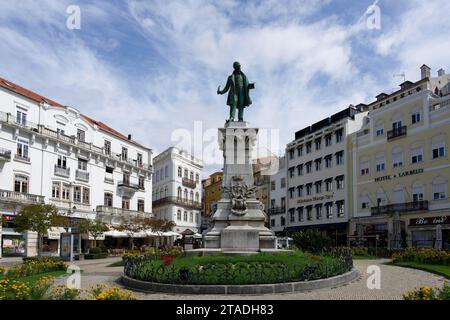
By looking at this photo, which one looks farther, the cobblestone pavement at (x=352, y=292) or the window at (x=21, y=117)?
the window at (x=21, y=117)

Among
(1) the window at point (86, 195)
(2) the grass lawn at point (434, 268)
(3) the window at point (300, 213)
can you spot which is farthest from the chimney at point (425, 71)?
(1) the window at point (86, 195)

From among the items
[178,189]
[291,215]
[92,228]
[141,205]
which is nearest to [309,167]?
[291,215]

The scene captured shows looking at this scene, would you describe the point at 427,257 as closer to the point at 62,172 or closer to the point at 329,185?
the point at 329,185

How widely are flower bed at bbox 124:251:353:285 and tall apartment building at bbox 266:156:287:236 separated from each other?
1939 inches

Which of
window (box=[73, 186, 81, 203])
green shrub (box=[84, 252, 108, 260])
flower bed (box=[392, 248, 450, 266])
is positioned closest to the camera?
flower bed (box=[392, 248, 450, 266])

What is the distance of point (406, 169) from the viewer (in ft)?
150

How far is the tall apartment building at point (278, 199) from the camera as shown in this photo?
66562 millimetres

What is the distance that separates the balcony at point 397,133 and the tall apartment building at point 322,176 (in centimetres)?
654

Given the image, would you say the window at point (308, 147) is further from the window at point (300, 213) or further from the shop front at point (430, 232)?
the shop front at point (430, 232)

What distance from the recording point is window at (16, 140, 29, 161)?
133ft

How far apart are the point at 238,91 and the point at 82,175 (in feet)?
100.0

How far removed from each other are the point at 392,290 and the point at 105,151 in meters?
43.2

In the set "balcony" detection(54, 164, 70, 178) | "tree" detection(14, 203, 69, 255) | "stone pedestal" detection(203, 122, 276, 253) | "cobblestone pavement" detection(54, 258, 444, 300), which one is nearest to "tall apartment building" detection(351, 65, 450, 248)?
"cobblestone pavement" detection(54, 258, 444, 300)

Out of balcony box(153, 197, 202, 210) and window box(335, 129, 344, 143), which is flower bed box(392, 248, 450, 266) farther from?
balcony box(153, 197, 202, 210)
